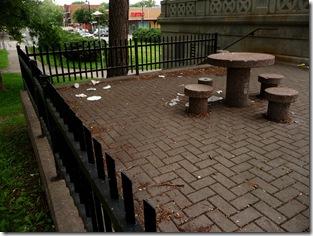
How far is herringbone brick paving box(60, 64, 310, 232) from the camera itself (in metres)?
3.00

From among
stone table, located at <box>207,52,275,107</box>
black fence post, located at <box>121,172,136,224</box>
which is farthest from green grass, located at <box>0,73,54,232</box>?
stone table, located at <box>207,52,275,107</box>

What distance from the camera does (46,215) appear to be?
141 inches

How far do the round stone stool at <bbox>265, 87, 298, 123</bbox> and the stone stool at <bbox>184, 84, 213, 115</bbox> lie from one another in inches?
43.9

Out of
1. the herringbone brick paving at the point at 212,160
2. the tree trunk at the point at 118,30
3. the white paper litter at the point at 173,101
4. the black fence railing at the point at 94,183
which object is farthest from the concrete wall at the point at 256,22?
the black fence railing at the point at 94,183

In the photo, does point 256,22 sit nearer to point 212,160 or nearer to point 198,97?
point 198,97

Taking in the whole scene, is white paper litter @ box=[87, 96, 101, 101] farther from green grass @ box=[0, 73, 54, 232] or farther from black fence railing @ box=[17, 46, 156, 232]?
black fence railing @ box=[17, 46, 156, 232]

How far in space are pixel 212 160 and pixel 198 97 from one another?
1.85 meters

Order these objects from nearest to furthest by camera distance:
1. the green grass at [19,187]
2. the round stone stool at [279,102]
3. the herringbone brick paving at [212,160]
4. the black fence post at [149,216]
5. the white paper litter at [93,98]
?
the black fence post at [149,216], the herringbone brick paving at [212,160], the green grass at [19,187], the round stone stool at [279,102], the white paper litter at [93,98]

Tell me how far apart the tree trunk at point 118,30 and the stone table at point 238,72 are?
4.30m

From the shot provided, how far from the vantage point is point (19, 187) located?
170 inches

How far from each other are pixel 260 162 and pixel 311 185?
29.8 inches

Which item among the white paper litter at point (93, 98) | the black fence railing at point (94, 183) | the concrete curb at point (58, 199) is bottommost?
the concrete curb at point (58, 199)

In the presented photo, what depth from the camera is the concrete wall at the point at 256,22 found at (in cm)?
1023

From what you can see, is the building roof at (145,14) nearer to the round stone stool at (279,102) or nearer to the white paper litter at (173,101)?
the white paper litter at (173,101)
